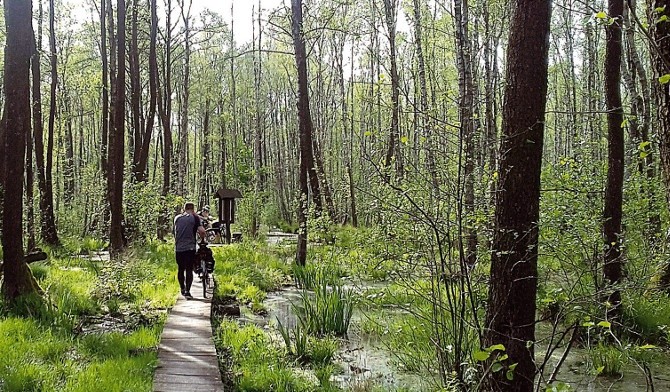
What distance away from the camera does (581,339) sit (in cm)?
692

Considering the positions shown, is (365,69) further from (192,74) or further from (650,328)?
(650,328)

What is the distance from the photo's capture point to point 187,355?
→ 17.9 feet

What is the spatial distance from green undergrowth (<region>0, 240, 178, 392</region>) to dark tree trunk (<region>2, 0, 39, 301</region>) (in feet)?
2.43

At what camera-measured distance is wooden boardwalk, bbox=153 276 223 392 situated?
4.65 meters


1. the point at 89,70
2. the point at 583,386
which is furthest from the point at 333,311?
the point at 89,70

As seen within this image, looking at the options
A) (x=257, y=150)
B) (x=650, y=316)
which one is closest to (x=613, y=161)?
(x=650, y=316)

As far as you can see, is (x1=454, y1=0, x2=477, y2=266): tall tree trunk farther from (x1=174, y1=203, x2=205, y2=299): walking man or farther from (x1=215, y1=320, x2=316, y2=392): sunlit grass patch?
(x1=174, y1=203, x2=205, y2=299): walking man

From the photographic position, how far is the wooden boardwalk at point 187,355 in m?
4.65

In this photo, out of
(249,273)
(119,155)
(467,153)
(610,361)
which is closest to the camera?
(467,153)

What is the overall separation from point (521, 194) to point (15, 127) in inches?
259

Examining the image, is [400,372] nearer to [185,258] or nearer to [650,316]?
[650,316]

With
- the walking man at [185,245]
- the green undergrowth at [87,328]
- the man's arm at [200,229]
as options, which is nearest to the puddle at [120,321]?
the green undergrowth at [87,328]

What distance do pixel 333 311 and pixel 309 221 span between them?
4.34 metres

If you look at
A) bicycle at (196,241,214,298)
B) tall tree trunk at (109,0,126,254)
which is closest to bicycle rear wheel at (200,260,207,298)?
bicycle at (196,241,214,298)
